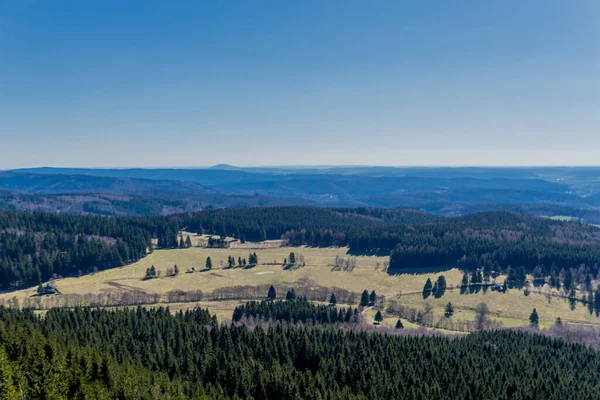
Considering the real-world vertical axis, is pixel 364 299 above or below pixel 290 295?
below

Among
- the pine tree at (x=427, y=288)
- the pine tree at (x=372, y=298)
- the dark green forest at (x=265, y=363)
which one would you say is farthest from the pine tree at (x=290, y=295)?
the dark green forest at (x=265, y=363)

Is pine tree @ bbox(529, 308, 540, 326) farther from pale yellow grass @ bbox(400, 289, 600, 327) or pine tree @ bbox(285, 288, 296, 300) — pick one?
pine tree @ bbox(285, 288, 296, 300)

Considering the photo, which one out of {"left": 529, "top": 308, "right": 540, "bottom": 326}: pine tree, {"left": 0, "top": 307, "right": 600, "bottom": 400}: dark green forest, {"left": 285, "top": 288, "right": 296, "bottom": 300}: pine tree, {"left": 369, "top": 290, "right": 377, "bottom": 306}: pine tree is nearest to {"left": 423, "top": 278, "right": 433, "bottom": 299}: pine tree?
{"left": 369, "top": 290, "right": 377, "bottom": 306}: pine tree

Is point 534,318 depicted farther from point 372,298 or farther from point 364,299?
point 364,299

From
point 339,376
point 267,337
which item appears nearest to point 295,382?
point 339,376

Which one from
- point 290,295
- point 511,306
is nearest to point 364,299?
point 290,295

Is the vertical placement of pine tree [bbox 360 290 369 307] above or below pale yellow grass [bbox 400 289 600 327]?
above

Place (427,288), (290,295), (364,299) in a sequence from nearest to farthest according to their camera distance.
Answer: (364,299) < (290,295) < (427,288)

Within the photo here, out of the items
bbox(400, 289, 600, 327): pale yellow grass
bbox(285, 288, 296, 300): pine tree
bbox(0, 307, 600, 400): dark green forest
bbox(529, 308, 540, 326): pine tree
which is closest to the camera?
bbox(0, 307, 600, 400): dark green forest

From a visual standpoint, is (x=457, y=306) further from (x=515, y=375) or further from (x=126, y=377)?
(x=126, y=377)
